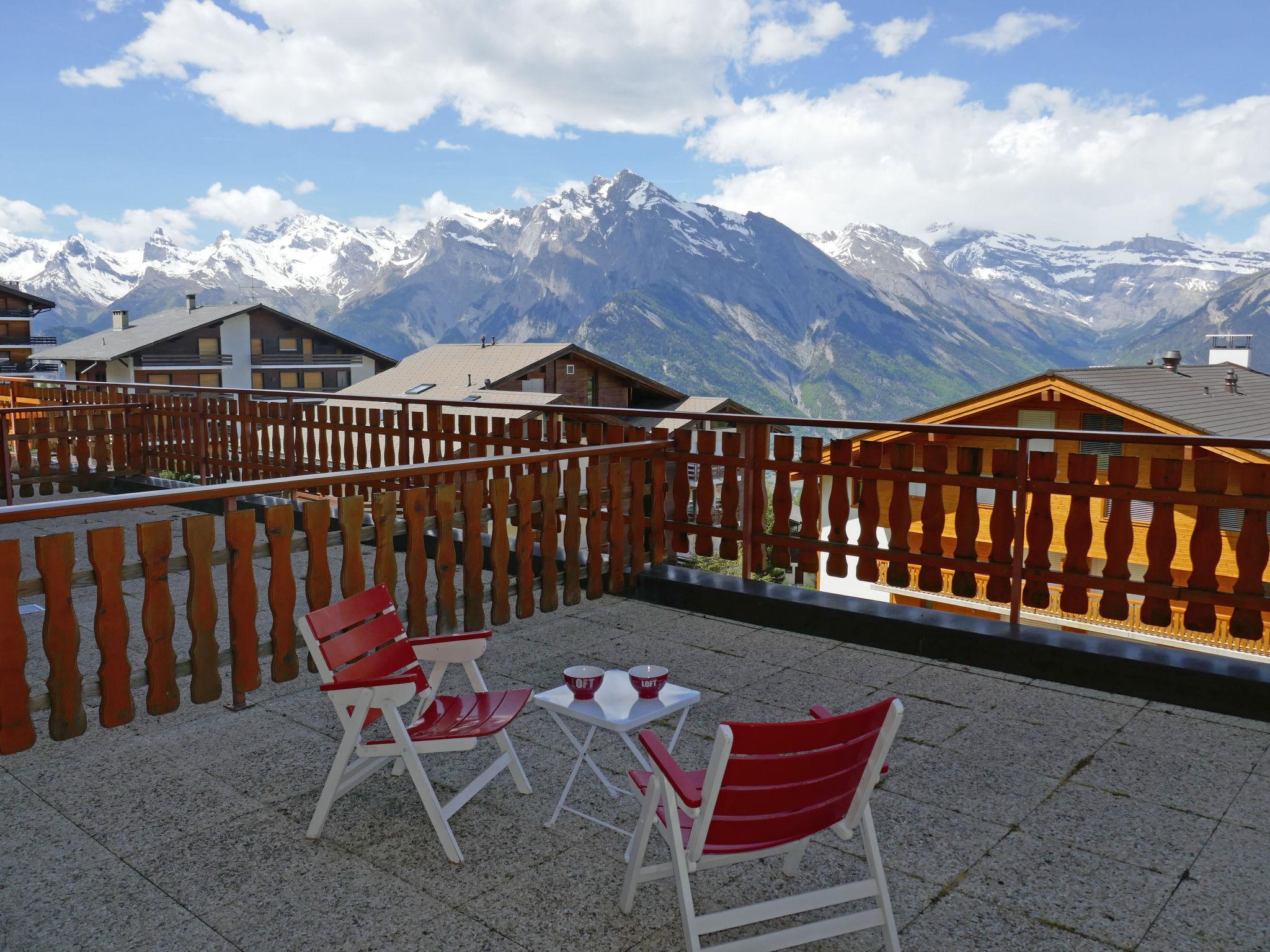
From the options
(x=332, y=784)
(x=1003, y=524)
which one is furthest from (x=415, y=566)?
(x=1003, y=524)

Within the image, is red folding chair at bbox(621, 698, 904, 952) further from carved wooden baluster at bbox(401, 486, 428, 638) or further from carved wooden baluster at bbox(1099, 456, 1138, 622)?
carved wooden baluster at bbox(1099, 456, 1138, 622)

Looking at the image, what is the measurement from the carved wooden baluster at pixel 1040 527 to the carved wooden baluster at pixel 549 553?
2576mm

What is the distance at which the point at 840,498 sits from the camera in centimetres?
548

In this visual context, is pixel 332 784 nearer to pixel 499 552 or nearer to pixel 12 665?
pixel 12 665

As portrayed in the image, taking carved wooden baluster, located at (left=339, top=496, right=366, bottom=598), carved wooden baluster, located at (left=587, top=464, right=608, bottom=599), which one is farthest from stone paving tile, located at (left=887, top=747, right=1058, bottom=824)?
carved wooden baluster, located at (left=587, top=464, right=608, bottom=599)

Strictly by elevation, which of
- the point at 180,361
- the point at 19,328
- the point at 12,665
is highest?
the point at 19,328

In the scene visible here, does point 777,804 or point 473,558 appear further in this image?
point 473,558

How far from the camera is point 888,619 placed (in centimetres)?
513

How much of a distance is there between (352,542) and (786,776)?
2.66 metres

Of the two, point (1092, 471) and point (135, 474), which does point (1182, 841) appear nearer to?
point (1092, 471)

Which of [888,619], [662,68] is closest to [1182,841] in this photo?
[888,619]

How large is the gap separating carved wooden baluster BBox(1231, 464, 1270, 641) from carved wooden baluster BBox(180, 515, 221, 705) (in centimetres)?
436

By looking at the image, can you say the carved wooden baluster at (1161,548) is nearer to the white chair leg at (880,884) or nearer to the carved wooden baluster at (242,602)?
the white chair leg at (880,884)

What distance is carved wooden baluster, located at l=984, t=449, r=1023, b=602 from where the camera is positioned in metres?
4.94
